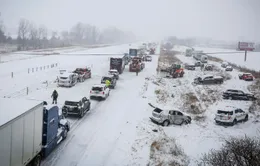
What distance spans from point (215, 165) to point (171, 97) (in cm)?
2313

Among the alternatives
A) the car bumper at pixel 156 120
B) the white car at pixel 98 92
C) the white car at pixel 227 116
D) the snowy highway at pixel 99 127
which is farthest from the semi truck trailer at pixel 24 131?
the white car at pixel 227 116

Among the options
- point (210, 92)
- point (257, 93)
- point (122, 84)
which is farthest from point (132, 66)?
point (257, 93)

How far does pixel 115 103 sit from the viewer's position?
2992 centimetres

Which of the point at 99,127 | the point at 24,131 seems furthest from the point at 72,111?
the point at 24,131

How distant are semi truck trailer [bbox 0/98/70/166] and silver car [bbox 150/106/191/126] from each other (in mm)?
9622

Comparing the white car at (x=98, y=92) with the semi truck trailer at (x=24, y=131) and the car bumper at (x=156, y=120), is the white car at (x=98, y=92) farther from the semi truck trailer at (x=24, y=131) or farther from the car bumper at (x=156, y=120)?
the semi truck trailer at (x=24, y=131)

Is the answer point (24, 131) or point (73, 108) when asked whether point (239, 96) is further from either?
point (24, 131)

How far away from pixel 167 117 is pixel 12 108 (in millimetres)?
14037

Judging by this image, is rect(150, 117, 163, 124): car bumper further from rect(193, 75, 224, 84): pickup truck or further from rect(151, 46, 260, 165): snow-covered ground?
rect(193, 75, 224, 84): pickup truck

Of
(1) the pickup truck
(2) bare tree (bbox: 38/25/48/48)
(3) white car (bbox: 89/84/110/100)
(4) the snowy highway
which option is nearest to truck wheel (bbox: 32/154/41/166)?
(4) the snowy highway

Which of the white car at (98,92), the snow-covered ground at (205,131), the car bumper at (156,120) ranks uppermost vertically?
the white car at (98,92)

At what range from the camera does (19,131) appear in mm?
10844

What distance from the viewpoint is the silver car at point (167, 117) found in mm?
22828

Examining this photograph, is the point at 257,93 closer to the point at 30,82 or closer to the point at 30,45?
the point at 30,82
